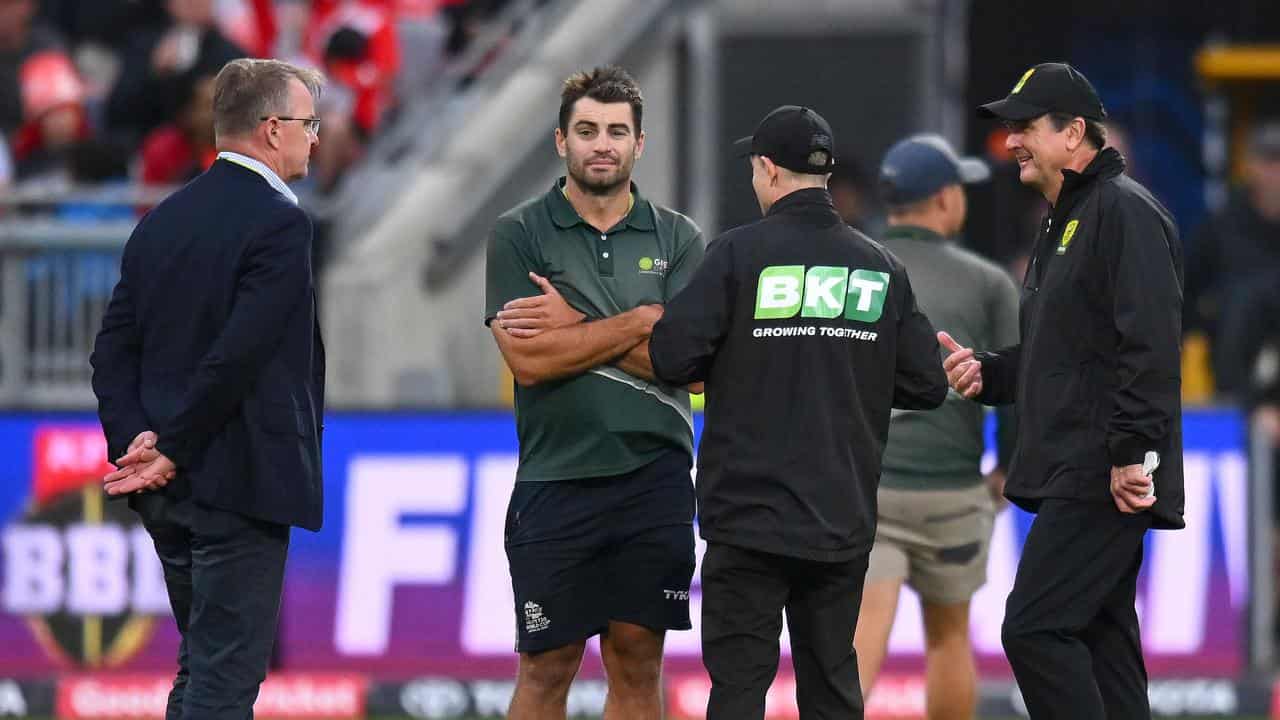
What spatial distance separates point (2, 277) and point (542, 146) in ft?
12.4

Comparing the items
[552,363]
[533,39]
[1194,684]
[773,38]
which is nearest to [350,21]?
[533,39]

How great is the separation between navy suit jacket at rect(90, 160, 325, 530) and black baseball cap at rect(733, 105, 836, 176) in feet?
4.78

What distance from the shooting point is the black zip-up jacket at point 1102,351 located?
6.40 m

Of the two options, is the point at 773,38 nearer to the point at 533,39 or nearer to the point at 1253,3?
the point at 533,39

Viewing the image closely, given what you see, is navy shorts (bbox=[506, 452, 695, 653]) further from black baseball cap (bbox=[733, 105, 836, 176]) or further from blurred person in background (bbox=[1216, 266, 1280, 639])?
blurred person in background (bbox=[1216, 266, 1280, 639])

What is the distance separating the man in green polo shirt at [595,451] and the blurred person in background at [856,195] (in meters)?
4.50

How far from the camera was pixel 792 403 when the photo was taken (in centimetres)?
648

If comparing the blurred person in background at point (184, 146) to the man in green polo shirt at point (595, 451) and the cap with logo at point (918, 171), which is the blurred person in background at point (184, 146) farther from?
the man in green polo shirt at point (595, 451)

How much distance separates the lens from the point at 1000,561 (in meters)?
10.7

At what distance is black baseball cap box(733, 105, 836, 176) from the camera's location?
6.61 m

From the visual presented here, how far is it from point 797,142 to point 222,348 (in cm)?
186

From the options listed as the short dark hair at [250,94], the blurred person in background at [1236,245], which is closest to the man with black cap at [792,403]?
the short dark hair at [250,94]

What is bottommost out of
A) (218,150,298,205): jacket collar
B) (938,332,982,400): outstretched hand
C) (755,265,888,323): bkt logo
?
(938,332,982,400): outstretched hand

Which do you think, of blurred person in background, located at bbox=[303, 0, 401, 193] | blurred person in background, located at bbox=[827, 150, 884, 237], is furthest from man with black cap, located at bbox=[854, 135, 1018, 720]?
blurred person in background, located at bbox=[303, 0, 401, 193]
